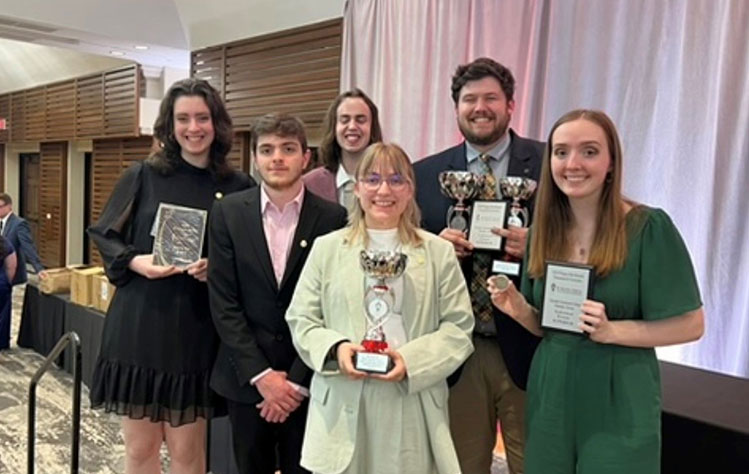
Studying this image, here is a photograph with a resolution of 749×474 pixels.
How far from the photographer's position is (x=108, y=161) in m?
8.46

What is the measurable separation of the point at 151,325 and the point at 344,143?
3.19 ft

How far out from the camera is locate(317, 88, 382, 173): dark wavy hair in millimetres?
2411

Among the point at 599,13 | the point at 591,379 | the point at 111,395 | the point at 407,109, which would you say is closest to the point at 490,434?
the point at 591,379

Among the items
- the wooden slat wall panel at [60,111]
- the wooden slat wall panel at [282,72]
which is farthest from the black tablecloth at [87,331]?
the wooden slat wall panel at [60,111]

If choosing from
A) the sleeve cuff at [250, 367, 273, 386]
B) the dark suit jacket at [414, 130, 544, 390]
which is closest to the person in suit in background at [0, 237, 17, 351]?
the sleeve cuff at [250, 367, 273, 386]

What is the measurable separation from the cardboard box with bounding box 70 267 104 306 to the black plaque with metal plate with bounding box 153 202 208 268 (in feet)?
9.89

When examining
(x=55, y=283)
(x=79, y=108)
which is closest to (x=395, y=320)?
(x=55, y=283)

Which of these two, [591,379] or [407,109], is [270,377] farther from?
[407,109]

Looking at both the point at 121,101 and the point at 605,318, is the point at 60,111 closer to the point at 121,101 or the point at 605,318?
the point at 121,101

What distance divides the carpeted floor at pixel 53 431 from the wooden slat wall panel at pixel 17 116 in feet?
21.2

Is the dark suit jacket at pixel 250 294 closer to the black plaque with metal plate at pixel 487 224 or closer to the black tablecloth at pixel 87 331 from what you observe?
the black plaque with metal plate at pixel 487 224

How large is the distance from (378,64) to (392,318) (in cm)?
285

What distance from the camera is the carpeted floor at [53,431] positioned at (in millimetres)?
3355

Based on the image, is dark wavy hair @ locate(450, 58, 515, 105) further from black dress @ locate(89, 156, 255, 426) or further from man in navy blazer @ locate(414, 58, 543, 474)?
black dress @ locate(89, 156, 255, 426)
